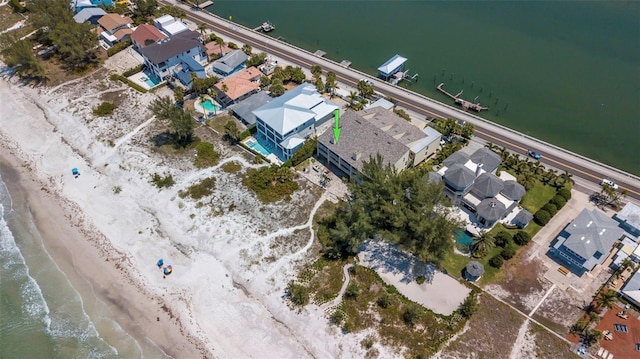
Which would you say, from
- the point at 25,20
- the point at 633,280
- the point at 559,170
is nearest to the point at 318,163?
the point at 559,170

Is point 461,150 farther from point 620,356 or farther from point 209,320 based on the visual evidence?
point 209,320

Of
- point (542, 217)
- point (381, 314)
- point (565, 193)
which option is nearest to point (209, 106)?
point (381, 314)

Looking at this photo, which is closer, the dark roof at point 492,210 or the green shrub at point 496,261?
A: the green shrub at point 496,261

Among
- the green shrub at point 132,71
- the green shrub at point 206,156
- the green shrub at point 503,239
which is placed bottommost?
the green shrub at point 206,156

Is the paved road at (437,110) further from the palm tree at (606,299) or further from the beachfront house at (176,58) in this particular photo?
the palm tree at (606,299)

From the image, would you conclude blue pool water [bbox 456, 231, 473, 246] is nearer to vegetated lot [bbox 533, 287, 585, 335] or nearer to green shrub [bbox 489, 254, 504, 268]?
green shrub [bbox 489, 254, 504, 268]

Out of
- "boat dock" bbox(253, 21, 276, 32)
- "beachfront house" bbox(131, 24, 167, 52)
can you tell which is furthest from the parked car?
"beachfront house" bbox(131, 24, 167, 52)

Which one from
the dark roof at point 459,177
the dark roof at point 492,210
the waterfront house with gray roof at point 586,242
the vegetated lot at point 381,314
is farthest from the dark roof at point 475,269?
the dark roof at point 459,177

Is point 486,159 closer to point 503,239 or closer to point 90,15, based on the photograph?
point 503,239
